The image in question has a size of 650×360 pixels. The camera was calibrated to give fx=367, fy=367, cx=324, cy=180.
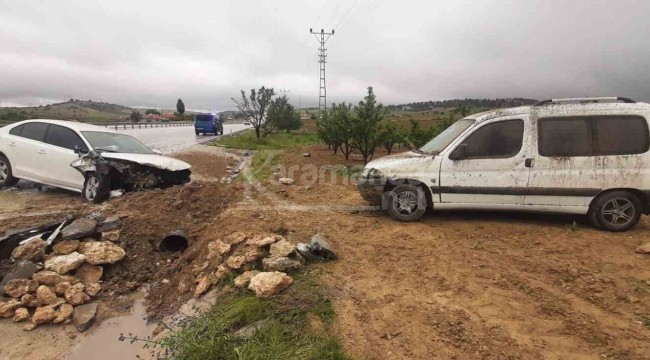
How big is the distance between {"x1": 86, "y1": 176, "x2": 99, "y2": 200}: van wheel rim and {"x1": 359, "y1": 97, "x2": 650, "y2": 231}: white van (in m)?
5.95

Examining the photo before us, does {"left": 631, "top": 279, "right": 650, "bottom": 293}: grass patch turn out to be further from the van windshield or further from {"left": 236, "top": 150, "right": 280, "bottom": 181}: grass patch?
{"left": 236, "top": 150, "right": 280, "bottom": 181}: grass patch

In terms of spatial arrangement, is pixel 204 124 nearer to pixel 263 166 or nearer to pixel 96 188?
pixel 263 166

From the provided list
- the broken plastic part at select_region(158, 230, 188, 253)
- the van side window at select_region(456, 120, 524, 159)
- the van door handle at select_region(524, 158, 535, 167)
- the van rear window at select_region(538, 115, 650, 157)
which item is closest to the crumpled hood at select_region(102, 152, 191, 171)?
the broken plastic part at select_region(158, 230, 188, 253)

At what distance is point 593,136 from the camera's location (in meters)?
5.00

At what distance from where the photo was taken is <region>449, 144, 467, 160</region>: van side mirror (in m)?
5.33

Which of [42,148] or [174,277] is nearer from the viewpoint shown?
[174,277]

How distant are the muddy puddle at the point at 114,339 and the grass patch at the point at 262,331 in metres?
0.49

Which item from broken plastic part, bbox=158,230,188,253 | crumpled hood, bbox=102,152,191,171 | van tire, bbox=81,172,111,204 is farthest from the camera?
crumpled hood, bbox=102,152,191,171

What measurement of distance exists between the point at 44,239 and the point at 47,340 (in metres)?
2.19

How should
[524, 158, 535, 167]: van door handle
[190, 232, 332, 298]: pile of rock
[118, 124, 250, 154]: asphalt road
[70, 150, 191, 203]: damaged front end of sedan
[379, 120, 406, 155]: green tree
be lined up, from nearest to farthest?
[190, 232, 332, 298]: pile of rock < [524, 158, 535, 167]: van door handle < [70, 150, 191, 203]: damaged front end of sedan < [379, 120, 406, 155]: green tree < [118, 124, 250, 154]: asphalt road

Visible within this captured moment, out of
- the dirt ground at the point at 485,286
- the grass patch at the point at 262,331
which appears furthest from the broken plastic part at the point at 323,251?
the grass patch at the point at 262,331

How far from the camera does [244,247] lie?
4473mm

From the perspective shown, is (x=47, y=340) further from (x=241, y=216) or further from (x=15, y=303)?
(x=241, y=216)

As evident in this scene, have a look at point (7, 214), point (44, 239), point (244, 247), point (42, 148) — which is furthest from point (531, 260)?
point (42, 148)
